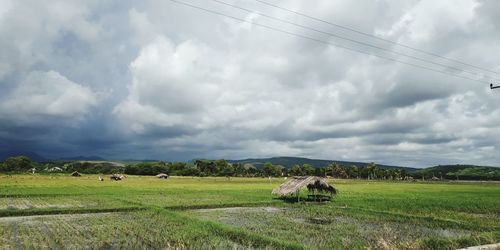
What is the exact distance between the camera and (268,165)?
12569cm

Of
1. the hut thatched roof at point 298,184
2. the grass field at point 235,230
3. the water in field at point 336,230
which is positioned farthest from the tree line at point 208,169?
the water in field at point 336,230

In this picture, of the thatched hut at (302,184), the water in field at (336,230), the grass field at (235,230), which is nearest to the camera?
the grass field at (235,230)

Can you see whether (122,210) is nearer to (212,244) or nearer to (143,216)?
(143,216)

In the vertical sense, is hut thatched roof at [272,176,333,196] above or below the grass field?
above

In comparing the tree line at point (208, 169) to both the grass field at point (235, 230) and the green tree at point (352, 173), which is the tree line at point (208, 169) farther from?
the grass field at point (235, 230)

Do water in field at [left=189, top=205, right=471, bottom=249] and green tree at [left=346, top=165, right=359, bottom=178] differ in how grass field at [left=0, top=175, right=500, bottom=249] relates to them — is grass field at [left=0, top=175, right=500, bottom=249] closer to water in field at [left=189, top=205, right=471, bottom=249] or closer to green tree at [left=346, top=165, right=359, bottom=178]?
water in field at [left=189, top=205, right=471, bottom=249]

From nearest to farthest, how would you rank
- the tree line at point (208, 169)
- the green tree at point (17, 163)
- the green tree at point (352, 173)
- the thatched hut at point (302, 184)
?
the thatched hut at point (302, 184) → the green tree at point (17, 163) → the tree line at point (208, 169) → the green tree at point (352, 173)

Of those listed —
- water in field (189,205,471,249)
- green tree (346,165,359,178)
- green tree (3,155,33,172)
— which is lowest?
water in field (189,205,471,249)

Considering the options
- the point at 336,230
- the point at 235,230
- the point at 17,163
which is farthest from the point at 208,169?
the point at 235,230

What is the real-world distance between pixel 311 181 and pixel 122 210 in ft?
48.8

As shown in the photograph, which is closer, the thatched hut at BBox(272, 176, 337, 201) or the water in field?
the water in field

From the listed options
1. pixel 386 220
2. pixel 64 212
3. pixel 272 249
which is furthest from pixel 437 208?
pixel 64 212

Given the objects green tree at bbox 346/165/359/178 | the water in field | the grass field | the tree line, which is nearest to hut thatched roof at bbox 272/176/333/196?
the grass field

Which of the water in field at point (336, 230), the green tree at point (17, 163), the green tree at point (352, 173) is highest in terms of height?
the green tree at point (17, 163)
